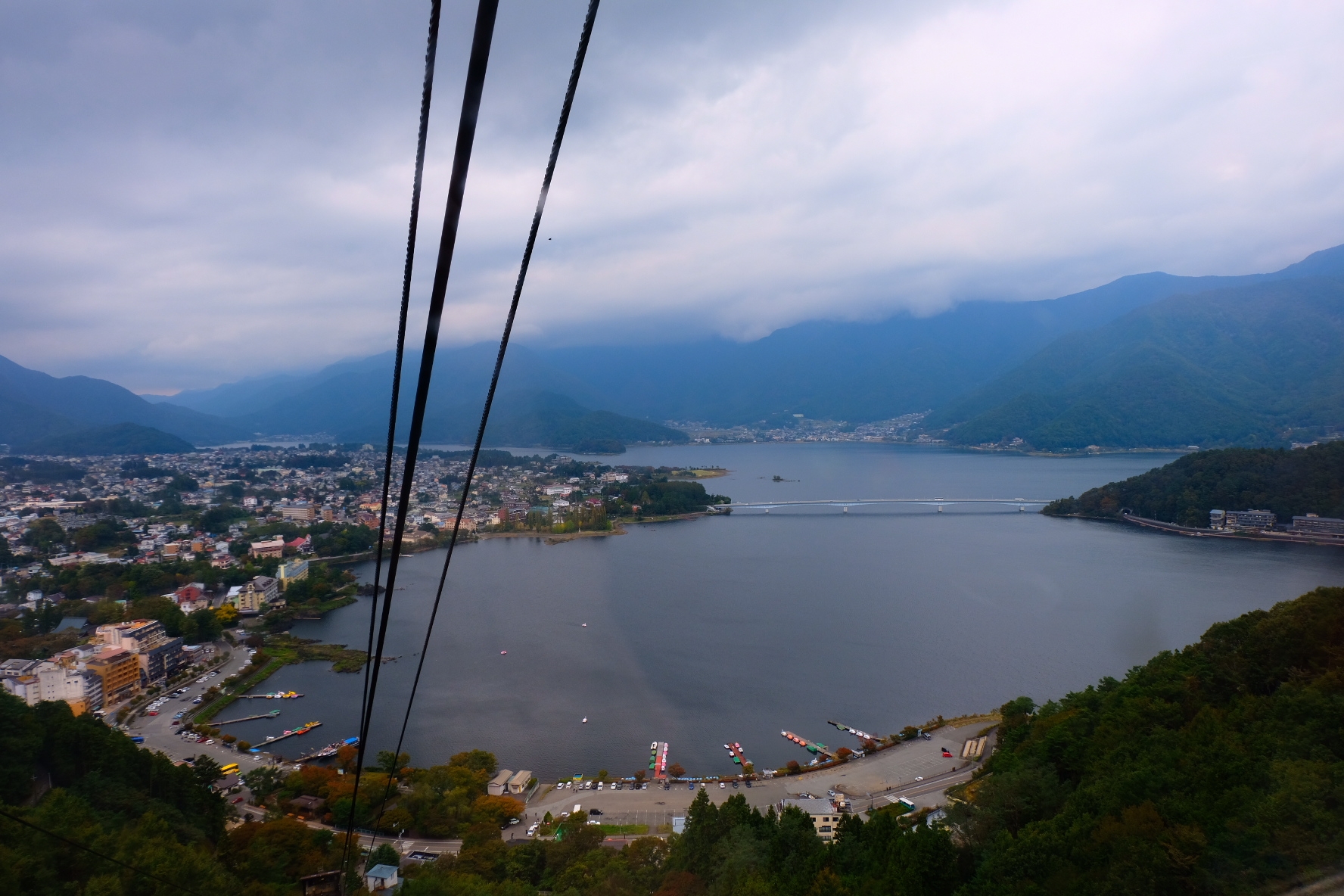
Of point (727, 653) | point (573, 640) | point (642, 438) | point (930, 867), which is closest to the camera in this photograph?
point (930, 867)

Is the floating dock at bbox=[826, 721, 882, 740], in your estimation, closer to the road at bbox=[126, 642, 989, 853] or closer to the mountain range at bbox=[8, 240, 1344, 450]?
the road at bbox=[126, 642, 989, 853]

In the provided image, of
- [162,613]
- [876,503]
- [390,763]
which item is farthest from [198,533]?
[876,503]

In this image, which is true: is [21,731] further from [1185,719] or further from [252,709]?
[1185,719]

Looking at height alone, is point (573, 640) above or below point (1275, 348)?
below

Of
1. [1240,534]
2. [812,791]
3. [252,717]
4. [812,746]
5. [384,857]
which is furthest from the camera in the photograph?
[1240,534]

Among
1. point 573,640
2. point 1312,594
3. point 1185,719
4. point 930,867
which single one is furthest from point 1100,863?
point 573,640

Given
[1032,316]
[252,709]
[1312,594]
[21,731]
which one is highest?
[1032,316]

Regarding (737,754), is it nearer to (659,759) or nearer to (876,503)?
(659,759)
